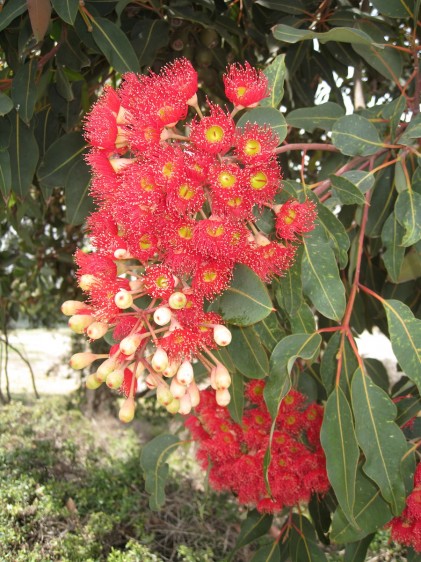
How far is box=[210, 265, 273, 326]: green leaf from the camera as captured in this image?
0.93 meters

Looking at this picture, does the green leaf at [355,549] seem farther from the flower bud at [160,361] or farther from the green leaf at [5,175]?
the green leaf at [5,175]

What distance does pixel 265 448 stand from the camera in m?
1.37

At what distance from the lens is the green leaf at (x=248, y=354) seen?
3.67 feet

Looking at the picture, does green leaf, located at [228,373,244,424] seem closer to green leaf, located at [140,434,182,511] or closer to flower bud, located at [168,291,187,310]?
green leaf, located at [140,434,182,511]

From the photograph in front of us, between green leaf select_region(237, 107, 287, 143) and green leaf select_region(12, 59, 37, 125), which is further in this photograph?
green leaf select_region(12, 59, 37, 125)

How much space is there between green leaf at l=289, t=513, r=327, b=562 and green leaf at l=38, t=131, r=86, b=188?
1064mm

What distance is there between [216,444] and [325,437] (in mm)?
433

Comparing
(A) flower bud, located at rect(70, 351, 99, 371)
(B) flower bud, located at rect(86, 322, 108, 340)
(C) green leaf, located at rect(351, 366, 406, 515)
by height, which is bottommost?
(C) green leaf, located at rect(351, 366, 406, 515)

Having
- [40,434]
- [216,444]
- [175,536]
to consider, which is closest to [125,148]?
[216,444]

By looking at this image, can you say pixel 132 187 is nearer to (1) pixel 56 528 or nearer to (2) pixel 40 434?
(1) pixel 56 528

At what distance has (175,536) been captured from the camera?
7.74ft

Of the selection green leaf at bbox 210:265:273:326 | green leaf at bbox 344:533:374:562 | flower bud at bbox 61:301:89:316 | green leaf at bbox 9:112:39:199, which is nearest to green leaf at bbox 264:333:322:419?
green leaf at bbox 210:265:273:326

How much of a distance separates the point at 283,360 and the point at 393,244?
0.35 meters

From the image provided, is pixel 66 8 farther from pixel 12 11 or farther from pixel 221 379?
pixel 221 379
